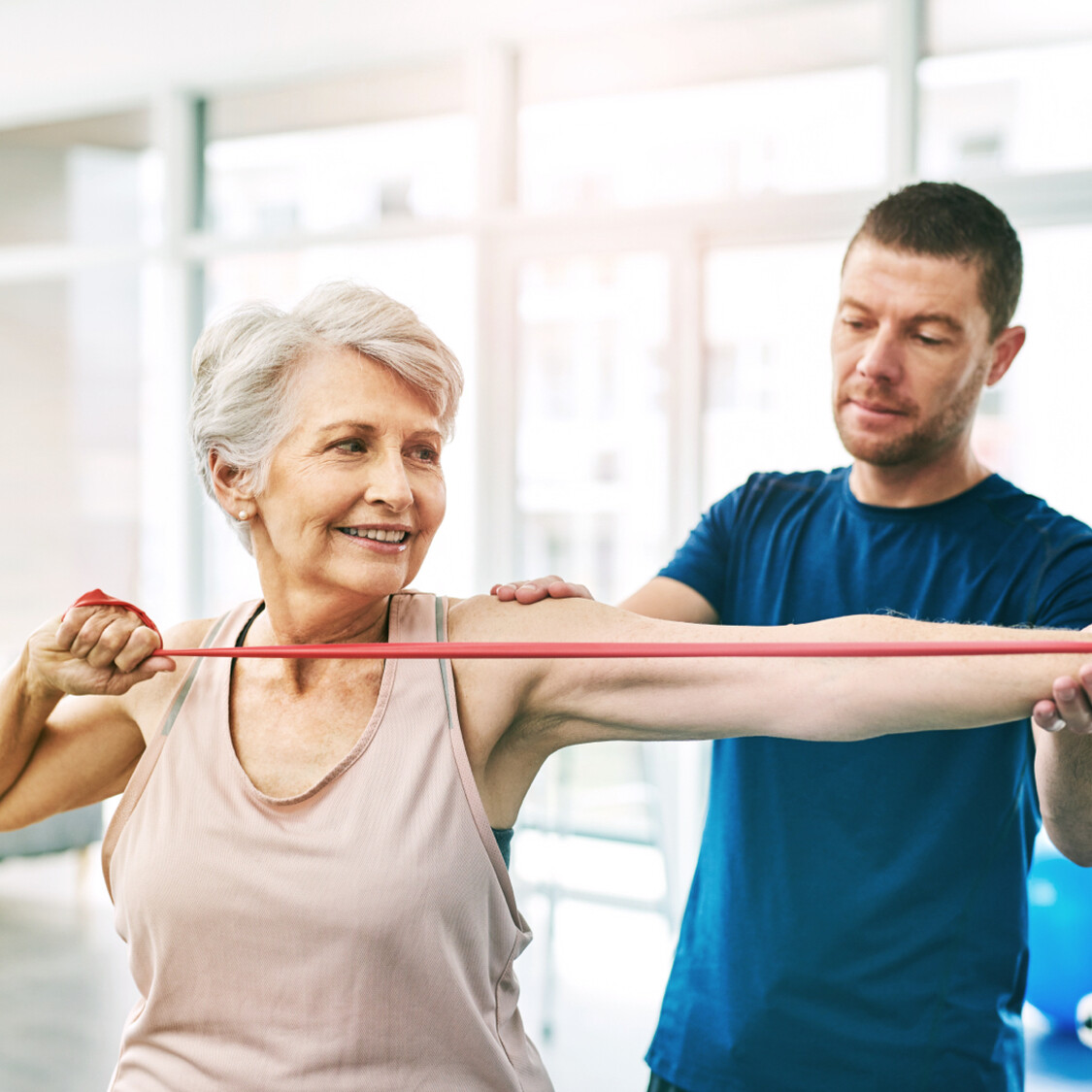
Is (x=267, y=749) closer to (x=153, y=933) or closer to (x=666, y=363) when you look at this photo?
(x=153, y=933)

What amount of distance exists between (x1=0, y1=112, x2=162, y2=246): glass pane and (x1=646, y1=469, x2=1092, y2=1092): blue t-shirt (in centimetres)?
490

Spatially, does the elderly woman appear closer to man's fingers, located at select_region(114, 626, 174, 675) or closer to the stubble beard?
man's fingers, located at select_region(114, 626, 174, 675)

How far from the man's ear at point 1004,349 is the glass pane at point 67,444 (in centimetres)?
488

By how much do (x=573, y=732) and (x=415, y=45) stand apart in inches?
166

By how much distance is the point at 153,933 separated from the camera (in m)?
1.20

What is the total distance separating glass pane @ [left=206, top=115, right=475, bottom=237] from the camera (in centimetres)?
483

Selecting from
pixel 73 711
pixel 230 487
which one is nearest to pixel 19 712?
pixel 73 711

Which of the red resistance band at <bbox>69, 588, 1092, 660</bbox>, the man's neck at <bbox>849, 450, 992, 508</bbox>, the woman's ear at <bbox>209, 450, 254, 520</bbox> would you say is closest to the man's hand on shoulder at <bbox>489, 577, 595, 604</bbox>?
Result: the red resistance band at <bbox>69, 588, 1092, 660</bbox>

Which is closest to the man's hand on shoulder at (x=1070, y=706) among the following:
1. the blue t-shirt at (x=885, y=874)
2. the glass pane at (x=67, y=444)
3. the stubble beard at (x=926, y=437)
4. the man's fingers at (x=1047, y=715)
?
the man's fingers at (x=1047, y=715)

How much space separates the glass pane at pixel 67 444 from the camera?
5.74m

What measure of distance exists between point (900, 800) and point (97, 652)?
1160mm

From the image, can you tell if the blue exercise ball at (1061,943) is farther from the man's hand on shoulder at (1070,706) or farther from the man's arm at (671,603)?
the man's hand on shoulder at (1070,706)

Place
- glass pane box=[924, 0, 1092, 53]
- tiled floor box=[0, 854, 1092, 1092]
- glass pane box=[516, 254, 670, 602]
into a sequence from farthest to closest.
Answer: glass pane box=[516, 254, 670, 602] → glass pane box=[924, 0, 1092, 53] → tiled floor box=[0, 854, 1092, 1092]

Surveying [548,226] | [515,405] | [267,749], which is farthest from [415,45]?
[267,749]
